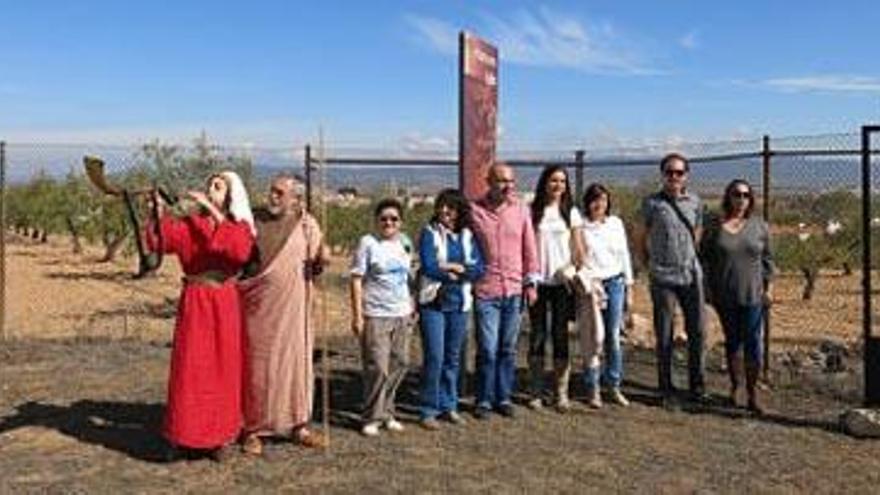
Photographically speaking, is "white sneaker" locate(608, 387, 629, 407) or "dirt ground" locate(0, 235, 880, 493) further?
"white sneaker" locate(608, 387, 629, 407)

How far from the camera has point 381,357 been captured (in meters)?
8.09

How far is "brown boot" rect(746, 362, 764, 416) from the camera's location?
913 cm

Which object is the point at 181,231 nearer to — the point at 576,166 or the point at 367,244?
the point at 367,244

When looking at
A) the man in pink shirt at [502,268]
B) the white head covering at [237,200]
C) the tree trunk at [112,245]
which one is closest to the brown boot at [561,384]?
the man in pink shirt at [502,268]

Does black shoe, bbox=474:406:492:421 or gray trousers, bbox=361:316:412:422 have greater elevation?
gray trousers, bbox=361:316:412:422

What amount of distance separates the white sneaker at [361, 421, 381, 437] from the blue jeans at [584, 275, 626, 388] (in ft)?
5.58

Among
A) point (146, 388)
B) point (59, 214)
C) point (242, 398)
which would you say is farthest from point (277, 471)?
point (59, 214)

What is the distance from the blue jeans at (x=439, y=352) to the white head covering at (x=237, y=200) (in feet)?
4.74

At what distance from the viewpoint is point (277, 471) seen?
24.3ft

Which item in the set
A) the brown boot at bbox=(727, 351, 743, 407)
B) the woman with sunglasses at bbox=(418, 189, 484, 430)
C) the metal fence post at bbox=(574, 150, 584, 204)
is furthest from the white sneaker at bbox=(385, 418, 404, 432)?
the metal fence post at bbox=(574, 150, 584, 204)

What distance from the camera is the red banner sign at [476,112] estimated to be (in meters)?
9.18

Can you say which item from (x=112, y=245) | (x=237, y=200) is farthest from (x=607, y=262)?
(x=112, y=245)

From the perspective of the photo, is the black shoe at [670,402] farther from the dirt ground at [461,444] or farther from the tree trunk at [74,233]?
the tree trunk at [74,233]

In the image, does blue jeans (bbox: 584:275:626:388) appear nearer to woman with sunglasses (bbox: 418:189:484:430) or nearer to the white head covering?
woman with sunglasses (bbox: 418:189:484:430)
